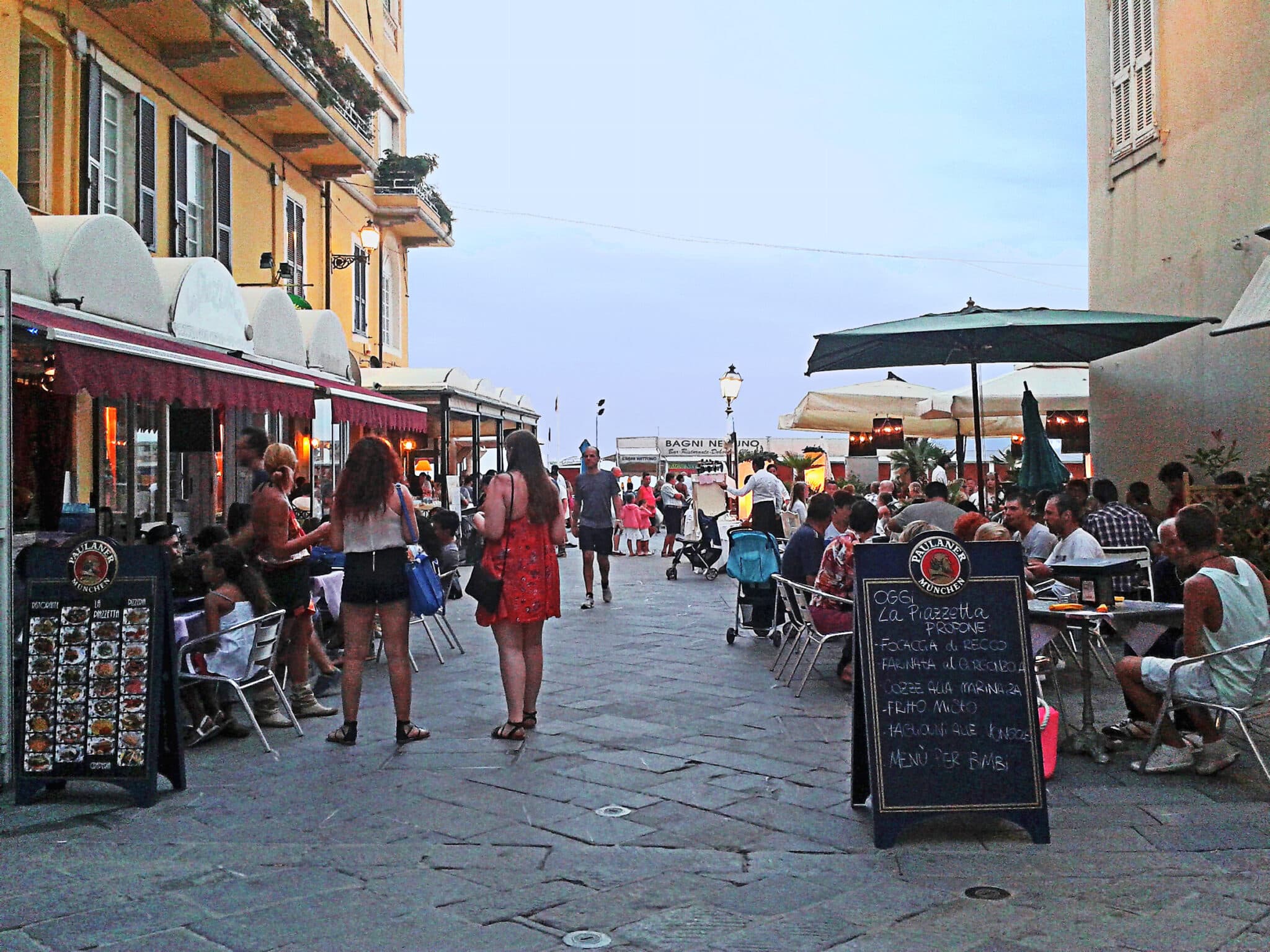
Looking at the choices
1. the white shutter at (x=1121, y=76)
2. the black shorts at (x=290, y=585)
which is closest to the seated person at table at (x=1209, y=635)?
the black shorts at (x=290, y=585)

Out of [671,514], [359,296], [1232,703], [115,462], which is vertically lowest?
[1232,703]

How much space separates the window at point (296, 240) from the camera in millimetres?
16859

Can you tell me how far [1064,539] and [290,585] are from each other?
4.72m

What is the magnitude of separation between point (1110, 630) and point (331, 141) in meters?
12.4

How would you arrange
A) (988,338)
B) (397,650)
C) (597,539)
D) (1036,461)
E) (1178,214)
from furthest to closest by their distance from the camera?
(597,539), (1036,461), (1178,214), (988,338), (397,650)

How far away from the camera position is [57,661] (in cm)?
494

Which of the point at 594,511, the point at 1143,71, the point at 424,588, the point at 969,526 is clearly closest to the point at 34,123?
the point at 424,588

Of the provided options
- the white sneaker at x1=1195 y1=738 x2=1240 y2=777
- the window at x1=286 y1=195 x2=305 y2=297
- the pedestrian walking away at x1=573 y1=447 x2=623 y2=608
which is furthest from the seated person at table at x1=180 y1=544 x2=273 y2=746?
the window at x1=286 y1=195 x2=305 y2=297

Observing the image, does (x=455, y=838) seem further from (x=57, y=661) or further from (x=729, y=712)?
(x=729, y=712)

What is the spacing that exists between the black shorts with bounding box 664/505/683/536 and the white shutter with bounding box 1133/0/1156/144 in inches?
438

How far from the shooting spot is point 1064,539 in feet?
24.3

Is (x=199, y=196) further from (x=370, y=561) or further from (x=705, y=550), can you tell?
(x=370, y=561)

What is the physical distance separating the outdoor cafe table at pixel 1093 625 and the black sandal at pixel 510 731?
102 inches

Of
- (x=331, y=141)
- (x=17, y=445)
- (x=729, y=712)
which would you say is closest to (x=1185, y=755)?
(x=729, y=712)
